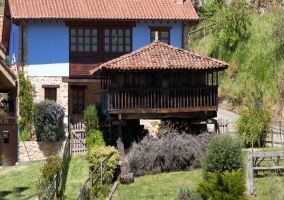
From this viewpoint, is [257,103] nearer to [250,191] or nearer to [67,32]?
[67,32]

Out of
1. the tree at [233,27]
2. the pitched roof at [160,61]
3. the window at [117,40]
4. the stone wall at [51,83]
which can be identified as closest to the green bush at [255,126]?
the pitched roof at [160,61]

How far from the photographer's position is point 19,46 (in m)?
31.5

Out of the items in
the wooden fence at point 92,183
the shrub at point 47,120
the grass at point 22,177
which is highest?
the shrub at point 47,120

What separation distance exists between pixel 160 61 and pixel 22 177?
277 inches

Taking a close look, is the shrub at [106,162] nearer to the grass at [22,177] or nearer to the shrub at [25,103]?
the grass at [22,177]

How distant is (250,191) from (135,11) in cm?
1508

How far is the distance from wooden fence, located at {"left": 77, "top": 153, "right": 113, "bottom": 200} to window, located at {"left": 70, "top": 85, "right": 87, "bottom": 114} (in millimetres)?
10600

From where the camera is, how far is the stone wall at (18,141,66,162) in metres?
29.5

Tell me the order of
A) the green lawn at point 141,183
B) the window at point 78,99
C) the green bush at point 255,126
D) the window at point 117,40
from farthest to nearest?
the window at point 78,99, the window at point 117,40, the green bush at point 255,126, the green lawn at point 141,183

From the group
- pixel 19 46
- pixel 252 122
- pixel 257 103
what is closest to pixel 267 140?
pixel 252 122

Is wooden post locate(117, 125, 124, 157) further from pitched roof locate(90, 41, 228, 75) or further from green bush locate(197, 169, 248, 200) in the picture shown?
green bush locate(197, 169, 248, 200)

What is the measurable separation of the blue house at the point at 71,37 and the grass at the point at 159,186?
9893 millimetres

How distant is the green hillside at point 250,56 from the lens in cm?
3656

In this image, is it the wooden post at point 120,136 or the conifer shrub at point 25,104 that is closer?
the wooden post at point 120,136
